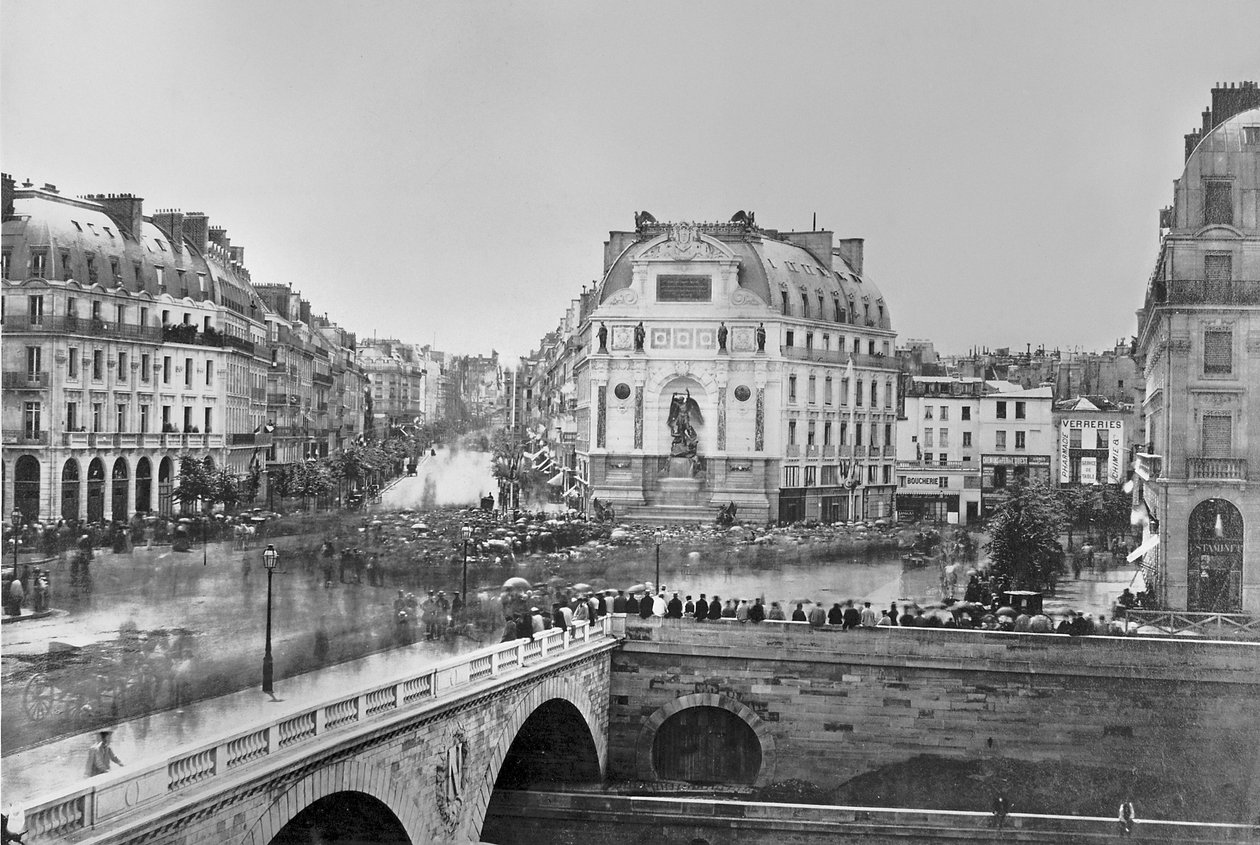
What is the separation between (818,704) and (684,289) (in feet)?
15.5

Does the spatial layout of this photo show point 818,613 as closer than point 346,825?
No

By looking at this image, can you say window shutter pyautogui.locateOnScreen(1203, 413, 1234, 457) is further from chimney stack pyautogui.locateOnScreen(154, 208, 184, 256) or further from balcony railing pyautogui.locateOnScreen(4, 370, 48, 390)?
balcony railing pyautogui.locateOnScreen(4, 370, 48, 390)

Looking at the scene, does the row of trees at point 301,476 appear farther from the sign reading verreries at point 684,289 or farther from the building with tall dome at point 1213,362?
the building with tall dome at point 1213,362

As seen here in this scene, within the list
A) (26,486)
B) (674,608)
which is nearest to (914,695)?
(674,608)

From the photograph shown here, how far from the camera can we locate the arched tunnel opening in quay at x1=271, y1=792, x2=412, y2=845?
10.0m

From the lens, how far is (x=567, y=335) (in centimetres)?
1459

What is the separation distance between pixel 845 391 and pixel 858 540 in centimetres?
161

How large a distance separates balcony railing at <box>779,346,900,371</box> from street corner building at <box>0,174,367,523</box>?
4662 mm

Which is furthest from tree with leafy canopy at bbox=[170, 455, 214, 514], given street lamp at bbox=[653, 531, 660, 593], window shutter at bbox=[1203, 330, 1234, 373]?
window shutter at bbox=[1203, 330, 1234, 373]

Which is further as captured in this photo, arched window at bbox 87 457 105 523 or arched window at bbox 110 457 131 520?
arched window at bbox 110 457 131 520

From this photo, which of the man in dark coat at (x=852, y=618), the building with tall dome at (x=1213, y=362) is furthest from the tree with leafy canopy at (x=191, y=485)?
the building with tall dome at (x=1213, y=362)

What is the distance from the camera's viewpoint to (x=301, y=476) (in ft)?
43.2

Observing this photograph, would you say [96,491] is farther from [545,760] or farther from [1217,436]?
[1217,436]

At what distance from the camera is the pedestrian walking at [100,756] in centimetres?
884
